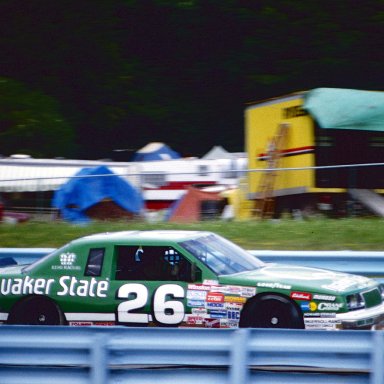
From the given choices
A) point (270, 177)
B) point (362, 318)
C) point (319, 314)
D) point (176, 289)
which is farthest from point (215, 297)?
point (270, 177)

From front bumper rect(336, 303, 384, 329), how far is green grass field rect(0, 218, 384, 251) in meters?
5.15

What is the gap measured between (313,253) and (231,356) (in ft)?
19.7

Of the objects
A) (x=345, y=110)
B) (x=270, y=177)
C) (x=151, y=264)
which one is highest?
(x=345, y=110)

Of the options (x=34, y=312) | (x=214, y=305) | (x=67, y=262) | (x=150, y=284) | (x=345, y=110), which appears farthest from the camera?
(x=345, y=110)

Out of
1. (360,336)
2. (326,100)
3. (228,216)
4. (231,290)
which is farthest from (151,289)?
(326,100)

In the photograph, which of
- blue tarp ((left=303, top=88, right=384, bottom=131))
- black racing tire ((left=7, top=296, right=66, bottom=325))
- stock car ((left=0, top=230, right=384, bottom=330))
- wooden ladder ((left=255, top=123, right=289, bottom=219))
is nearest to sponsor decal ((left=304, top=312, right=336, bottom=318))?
stock car ((left=0, top=230, right=384, bottom=330))

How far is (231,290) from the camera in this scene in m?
9.17

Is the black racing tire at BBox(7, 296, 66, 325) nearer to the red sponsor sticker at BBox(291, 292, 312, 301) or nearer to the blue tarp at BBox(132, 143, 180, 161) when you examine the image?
the red sponsor sticker at BBox(291, 292, 312, 301)

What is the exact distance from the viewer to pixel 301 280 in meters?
9.23

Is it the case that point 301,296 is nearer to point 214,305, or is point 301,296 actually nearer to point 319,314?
point 319,314

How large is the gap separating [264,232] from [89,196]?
11.5ft

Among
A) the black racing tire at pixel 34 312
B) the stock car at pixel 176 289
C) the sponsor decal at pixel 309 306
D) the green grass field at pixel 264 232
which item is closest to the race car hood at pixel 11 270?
the stock car at pixel 176 289

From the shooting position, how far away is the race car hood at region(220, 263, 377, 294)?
9.03 meters

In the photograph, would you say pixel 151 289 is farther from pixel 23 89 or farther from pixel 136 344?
pixel 23 89
